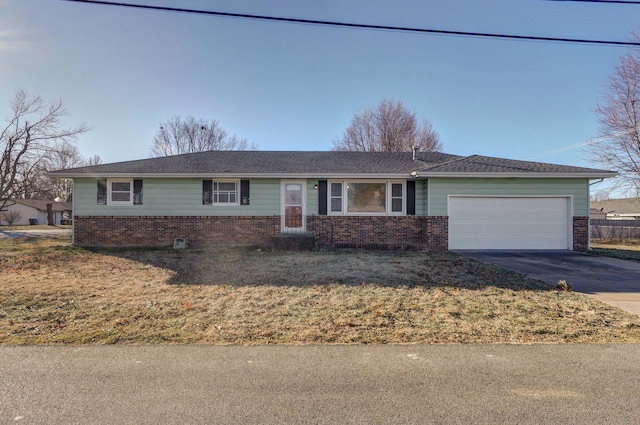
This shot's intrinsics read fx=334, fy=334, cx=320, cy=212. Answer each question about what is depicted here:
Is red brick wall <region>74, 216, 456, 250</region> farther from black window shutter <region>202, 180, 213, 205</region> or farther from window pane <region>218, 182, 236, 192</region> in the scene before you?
window pane <region>218, 182, 236, 192</region>

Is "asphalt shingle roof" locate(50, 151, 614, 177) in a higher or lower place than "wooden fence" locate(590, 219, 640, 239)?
higher

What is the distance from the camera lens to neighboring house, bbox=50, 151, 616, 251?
464 inches

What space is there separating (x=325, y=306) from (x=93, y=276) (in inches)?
220

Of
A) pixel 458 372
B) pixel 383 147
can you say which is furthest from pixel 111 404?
pixel 383 147

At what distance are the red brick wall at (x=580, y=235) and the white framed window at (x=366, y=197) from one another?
5935mm

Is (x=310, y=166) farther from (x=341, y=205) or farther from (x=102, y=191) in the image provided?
(x=102, y=191)

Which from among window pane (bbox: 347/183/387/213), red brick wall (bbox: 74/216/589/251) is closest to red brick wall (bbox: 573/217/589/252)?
red brick wall (bbox: 74/216/589/251)

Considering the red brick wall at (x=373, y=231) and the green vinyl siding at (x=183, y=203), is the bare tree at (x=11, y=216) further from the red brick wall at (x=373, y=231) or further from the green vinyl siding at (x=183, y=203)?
the red brick wall at (x=373, y=231)

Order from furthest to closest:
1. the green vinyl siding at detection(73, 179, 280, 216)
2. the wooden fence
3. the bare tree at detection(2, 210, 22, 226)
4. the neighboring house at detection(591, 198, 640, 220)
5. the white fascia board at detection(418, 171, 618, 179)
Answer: the bare tree at detection(2, 210, 22, 226)
the neighboring house at detection(591, 198, 640, 220)
the wooden fence
the green vinyl siding at detection(73, 179, 280, 216)
the white fascia board at detection(418, 171, 618, 179)

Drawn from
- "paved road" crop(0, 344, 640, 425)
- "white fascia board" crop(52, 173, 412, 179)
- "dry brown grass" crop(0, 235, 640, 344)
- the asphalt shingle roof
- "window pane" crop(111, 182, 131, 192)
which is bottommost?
"paved road" crop(0, 344, 640, 425)

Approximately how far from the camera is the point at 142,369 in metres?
3.19

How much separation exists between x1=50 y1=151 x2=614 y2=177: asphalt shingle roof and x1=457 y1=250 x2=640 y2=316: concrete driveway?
290cm

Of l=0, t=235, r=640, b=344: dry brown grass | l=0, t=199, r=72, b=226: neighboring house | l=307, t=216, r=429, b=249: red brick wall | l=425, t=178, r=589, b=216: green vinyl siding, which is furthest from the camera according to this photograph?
l=0, t=199, r=72, b=226: neighboring house

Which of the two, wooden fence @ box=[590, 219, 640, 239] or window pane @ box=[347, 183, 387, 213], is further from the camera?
wooden fence @ box=[590, 219, 640, 239]
